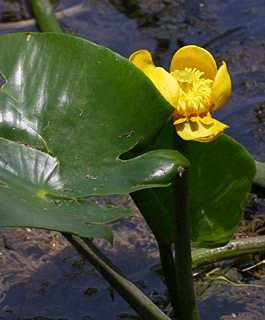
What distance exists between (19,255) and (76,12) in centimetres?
171

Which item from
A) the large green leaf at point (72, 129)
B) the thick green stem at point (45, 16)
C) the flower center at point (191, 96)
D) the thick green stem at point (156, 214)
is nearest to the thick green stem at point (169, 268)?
the thick green stem at point (156, 214)

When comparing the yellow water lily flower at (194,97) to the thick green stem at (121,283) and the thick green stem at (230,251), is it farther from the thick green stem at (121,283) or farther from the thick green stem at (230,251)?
the thick green stem at (230,251)

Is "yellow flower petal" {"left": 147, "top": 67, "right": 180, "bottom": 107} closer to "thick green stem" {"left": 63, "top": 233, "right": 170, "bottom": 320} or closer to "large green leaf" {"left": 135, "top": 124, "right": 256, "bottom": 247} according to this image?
"large green leaf" {"left": 135, "top": 124, "right": 256, "bottom": 247}

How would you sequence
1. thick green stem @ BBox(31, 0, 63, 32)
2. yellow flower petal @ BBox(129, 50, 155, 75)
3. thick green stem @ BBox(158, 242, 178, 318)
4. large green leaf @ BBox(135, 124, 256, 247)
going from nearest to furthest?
yellow flower petal @ BBox(129, 50, 155, 75)
large green leaf @ BBox(135, 124, 256, 247)
thick green stem @ BBox(158, 242, 178, 318)
thick green stem @ BBox(31, 0, 63, 32)

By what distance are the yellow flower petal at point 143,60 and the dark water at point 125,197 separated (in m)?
0.75

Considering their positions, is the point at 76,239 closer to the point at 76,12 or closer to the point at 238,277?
the point at 238,277

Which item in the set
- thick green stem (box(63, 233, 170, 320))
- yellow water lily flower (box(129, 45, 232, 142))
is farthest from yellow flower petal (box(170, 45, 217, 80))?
thick green stem (box(63, 233, 170, 320))

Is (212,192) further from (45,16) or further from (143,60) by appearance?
(45,16)

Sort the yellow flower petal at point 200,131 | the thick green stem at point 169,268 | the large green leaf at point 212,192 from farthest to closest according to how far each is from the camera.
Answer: the thick green stem at point 169,268 → the large green leaf at point 212,192 → the yellow flower petal at point 200,131

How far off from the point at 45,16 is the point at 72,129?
1.71 m

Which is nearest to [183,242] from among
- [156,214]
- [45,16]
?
[156,214]

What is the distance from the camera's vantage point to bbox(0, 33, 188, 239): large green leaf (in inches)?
41.2

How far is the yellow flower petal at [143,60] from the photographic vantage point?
113 centimetres

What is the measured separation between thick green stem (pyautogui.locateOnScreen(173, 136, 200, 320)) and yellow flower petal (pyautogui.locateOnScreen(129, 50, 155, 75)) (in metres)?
0.17
